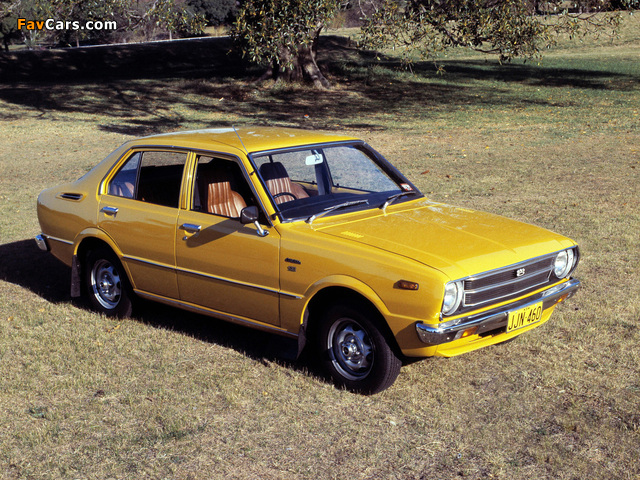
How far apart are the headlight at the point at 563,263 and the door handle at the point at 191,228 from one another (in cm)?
259

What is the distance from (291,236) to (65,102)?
25450mm

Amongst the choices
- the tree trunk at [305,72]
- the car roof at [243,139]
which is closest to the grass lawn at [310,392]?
the car roof at [243,139]

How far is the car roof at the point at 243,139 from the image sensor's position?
571 centimetres

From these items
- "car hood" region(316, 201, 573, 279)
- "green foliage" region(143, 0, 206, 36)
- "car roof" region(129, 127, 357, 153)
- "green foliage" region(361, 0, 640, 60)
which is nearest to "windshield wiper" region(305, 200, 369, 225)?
"car hood" region(316, 201, 573, 279)

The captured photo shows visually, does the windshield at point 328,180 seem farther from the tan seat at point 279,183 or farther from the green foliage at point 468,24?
the green foliage at point 468,24

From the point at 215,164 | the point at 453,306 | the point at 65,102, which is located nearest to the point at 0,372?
the point at 215,164

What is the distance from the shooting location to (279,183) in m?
5.82

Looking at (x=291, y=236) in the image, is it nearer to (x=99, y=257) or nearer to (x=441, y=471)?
(x=441, y=471)

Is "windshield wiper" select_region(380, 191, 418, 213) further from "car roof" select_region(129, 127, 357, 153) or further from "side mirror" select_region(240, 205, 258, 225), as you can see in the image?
"side mirror" select_region(240, 205, 258, 225)

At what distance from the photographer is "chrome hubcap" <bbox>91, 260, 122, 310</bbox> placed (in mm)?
6551

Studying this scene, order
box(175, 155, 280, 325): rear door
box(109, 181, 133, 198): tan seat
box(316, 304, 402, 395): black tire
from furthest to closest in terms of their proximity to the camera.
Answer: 1. box(109, 181, 133, 198): tan seat
2. box(175, 155, 280, 325): rear door
3. box(316, 304, 402, 395): black tire

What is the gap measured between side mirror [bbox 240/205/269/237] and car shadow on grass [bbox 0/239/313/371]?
3.28ft

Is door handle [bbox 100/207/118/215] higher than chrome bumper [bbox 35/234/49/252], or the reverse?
door handle [bbox 100/207/118/215]

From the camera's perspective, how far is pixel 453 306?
178 inches
